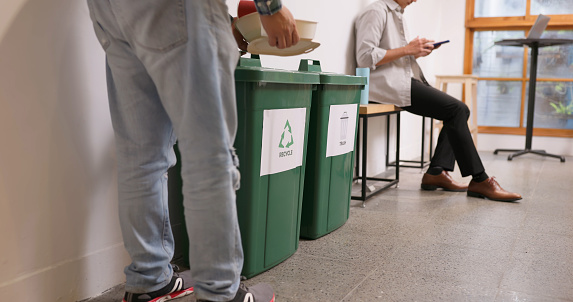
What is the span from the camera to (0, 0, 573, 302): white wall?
128 centimetres

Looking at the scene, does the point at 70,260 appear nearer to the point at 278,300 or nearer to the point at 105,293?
the point at 105,293

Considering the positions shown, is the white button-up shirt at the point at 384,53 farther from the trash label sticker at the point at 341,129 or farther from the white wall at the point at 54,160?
the white wall at the point at 54,160

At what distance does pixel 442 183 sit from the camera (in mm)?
3240

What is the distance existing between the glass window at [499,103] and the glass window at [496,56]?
10cm

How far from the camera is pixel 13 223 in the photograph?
4.23 ft

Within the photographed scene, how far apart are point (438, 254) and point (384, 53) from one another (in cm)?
146

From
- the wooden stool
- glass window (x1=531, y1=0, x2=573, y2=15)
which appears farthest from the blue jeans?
glass window (x1=531, y1=0, x2=573, y2=15)

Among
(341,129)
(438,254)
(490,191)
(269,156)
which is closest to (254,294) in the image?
(269,156)

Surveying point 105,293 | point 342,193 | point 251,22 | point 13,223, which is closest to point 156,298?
point 105,293

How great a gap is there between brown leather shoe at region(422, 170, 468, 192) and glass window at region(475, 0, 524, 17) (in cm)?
278

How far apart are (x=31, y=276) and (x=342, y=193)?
132 cm

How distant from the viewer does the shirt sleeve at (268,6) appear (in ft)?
3.73

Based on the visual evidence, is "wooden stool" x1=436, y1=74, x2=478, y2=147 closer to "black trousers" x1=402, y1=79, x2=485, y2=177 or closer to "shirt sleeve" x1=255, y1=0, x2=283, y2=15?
"black trousers" x1=402, y1=79, x2=485, y2=177

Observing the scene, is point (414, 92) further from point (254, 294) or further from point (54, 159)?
point (54, 159)
